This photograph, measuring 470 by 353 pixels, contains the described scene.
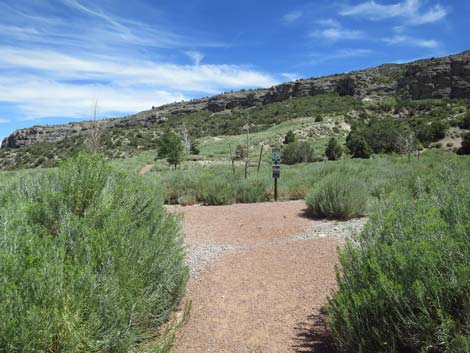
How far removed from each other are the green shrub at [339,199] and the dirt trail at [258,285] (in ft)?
1.93

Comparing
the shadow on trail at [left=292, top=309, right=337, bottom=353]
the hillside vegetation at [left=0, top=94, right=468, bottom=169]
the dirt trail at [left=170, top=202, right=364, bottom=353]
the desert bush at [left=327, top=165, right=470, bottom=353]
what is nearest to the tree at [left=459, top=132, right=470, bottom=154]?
the hillside vegetation at [left=0, top=94, right=468, bottom=169]

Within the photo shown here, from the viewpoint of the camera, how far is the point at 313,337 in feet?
12.1

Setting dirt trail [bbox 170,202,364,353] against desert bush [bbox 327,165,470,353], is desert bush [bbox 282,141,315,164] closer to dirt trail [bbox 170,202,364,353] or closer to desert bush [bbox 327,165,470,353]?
dirt trail [bbox 170,202,364,353]

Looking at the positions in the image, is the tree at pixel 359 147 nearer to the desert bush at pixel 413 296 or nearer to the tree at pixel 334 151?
the tree at pixel 334 151

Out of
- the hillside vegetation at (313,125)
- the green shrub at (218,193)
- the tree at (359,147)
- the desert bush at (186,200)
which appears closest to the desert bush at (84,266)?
the green shrub at (218,193)

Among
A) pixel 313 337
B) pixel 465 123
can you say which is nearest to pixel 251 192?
pixel 313 337

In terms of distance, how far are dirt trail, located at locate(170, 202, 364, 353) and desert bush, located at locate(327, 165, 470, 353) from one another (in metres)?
0.77

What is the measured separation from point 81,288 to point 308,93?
3323 inches

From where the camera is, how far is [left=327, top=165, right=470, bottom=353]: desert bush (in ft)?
7.70

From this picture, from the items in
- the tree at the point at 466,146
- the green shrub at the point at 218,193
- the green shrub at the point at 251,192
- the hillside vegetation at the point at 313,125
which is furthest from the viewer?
the hillside vegetation at the point at 313,125

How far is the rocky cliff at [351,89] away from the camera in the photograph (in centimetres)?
6266

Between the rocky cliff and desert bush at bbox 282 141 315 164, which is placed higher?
the rocky cliff

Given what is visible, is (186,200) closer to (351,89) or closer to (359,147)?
(359,147)

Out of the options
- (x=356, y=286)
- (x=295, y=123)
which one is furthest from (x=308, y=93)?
(x=356, y=286)
